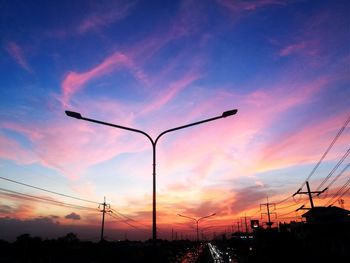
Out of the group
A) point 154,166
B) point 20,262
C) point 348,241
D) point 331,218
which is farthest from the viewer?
point 331,218

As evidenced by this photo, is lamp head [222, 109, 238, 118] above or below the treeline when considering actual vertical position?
above

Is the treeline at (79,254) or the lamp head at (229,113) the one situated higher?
the lamp head at (229,113)

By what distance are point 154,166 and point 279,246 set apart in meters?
31.9

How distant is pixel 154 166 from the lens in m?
19.2

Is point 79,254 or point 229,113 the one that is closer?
point 229,113

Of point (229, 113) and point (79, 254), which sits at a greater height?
point (229, 113)

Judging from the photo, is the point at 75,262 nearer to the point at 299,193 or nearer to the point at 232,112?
the point at 299,193

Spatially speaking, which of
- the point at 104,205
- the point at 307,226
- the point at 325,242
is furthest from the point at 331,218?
the point at 104,205

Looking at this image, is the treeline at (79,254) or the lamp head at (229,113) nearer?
the lamp head at (229,113)

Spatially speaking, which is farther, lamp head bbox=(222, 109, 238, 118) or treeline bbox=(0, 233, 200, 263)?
treeline bbox=(0, 233, 200, 263)

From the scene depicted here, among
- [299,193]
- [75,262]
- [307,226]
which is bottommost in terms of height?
[75,262]

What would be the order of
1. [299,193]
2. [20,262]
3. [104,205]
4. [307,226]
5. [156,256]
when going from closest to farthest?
1. [156,256]
2. [20,262]
3. [299,193]
4. [307,226]
5. [104,205]

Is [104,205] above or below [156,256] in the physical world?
above

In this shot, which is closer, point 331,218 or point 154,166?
point 154,166
